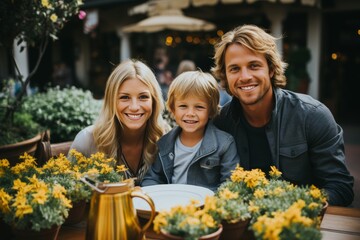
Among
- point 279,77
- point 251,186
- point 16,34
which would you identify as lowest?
point 251,186

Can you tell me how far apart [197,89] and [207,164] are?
0.48m

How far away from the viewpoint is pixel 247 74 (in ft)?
7.68

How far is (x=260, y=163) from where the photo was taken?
8.20ft

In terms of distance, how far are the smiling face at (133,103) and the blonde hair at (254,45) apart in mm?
A: 574

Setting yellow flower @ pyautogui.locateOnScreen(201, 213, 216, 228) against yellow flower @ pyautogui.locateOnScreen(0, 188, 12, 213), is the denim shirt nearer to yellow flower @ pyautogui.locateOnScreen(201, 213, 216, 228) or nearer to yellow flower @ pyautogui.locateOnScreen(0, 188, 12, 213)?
yellow flower @ pyautogui.locateOnScreen(201, 213, 216, 228)

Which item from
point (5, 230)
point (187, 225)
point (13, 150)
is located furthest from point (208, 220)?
point (13, 150)

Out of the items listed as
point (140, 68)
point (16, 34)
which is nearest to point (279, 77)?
point (140, 68)

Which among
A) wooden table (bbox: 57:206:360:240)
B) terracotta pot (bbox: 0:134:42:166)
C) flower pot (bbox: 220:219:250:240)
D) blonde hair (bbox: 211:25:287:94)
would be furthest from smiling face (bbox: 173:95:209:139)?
terracotta pot (bbox: 0:134:42:166)

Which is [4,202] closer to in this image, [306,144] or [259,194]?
[259,194]

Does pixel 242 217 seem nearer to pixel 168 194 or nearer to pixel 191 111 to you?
pixel 168 194

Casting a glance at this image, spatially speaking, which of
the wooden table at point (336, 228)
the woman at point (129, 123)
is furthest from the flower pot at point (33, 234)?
the woman at point (129, 123)

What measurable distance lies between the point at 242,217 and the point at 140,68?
4.86 feet

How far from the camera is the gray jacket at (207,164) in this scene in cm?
221

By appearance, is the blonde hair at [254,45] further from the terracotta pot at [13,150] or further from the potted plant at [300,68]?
the potted plant at [300,68]
